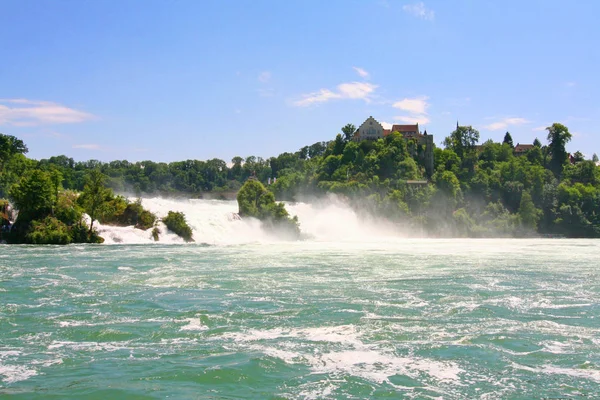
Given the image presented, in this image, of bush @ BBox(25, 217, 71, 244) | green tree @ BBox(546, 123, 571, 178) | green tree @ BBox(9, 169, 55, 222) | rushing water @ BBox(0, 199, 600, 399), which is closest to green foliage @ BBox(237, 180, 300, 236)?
bush @ BBox(25, 217, 71, 244)

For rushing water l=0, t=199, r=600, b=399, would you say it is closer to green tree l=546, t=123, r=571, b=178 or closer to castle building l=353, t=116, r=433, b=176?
castle building l=353, t=116, r=433, b=176

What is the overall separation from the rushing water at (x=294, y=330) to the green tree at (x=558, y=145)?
78.4 m

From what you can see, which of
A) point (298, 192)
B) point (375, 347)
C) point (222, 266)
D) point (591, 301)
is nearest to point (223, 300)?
point (375, 347)

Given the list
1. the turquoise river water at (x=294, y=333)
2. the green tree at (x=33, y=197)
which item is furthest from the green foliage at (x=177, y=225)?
the turquoise river water at (x=294, y=333)

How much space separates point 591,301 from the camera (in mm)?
16969

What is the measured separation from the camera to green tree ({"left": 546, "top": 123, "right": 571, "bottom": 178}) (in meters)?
96.0

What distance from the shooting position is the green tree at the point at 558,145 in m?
96.0

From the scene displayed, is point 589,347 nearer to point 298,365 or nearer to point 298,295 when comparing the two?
point 298,365

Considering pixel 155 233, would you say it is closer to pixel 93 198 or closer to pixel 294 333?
pixel 93 198

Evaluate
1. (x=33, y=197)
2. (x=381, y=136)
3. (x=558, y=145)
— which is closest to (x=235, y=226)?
(x=33, y=197)

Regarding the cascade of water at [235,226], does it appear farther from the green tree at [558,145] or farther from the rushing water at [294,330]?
the green tree at [558,145]

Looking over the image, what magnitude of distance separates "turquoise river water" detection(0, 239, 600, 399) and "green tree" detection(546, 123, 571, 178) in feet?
262

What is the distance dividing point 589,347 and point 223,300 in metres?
9.47

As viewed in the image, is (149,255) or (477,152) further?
(477,152)
